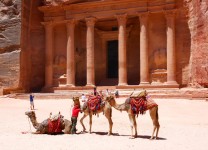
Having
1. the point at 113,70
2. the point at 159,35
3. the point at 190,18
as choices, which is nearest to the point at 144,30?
the point at 159,35

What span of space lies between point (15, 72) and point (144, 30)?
45.5ft

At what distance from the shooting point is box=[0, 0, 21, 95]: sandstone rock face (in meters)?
33.3

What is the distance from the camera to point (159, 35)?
3209 centimetres

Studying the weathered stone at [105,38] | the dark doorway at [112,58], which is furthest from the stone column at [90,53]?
the dark doorway at [112,58]

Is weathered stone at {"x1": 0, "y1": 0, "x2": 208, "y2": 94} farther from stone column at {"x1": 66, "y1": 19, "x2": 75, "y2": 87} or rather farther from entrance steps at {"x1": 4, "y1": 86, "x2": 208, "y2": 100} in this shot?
entrance steps at {"x1": 4, "y1": 86, "x2": 208, "y2": 100}

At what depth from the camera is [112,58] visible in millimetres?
37969

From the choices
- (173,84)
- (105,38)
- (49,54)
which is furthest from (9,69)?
(173,84)

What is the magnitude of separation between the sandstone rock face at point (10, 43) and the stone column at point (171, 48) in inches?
600

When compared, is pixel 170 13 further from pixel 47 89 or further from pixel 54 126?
pixel 54 126

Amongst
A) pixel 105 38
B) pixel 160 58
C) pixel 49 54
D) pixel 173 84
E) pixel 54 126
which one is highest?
pixel 105 38

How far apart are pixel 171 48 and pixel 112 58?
29.9 feet

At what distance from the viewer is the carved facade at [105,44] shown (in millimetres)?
31109

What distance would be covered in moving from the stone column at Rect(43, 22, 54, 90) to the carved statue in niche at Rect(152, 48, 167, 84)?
11.5m

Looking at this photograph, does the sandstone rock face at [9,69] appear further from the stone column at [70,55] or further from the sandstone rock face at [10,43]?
the stone column at [70,55]
